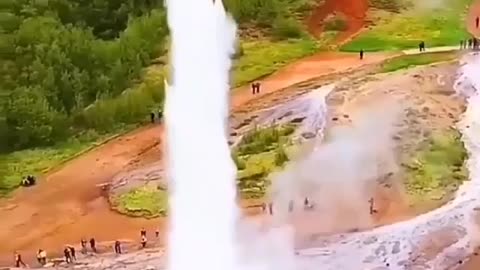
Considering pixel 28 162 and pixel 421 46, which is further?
pixel 421 46

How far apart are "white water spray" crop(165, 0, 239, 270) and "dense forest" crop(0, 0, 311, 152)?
0.06 meters

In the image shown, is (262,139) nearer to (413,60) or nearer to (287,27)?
(287,27)

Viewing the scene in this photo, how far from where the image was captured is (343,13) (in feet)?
8.01

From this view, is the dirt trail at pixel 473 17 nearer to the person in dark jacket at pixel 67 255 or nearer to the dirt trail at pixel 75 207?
the dirt trail at pixel 75 207

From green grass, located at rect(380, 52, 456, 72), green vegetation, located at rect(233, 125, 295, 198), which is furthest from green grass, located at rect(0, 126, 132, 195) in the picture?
green grass, located at rect(380, 52, 456, 72)

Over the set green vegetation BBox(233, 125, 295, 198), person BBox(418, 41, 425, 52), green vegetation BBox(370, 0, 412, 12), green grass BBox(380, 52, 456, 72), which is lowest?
green vegetation BBox(233, 125, 295, 198)

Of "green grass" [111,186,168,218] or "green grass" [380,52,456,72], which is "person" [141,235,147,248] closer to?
"green grass" [111,186,168,218]

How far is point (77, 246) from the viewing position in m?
2.32

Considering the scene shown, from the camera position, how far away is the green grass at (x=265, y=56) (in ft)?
7.81

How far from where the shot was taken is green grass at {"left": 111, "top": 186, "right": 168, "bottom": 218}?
91.7 inches

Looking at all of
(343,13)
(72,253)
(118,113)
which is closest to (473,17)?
(343,13)

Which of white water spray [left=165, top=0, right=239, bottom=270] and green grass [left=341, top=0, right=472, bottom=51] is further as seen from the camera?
green grass [left=341, top=0, right=472, bottom=51]

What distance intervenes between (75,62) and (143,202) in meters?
0.43

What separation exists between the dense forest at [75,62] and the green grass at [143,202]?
0.20m
